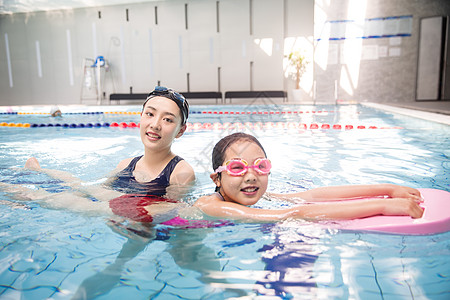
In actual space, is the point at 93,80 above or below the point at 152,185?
above

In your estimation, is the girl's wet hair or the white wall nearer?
the girl's wet hair

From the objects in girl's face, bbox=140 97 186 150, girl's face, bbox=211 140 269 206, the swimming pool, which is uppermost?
girl's face, bbox=140 97 186 150

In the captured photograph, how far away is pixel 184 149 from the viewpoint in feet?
16.8

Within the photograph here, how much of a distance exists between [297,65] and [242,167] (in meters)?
13.7

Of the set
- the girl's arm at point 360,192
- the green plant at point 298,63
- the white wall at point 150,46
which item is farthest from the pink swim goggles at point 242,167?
the white wall at point 150,46

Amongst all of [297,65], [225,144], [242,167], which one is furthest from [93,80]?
[242,167]

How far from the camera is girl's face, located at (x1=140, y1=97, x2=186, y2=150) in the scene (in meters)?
2.43

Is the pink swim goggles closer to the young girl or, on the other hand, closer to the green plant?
the young girl

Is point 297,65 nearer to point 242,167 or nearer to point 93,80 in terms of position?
point 93,80

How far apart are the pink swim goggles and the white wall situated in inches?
569

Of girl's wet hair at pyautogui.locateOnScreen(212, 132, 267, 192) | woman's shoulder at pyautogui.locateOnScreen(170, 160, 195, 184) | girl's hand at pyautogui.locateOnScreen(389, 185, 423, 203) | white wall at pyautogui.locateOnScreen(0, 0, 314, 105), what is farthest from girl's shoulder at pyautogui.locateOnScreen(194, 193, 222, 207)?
white wall at pyautogui.locateOnScreen(0, 0, 314, 105)

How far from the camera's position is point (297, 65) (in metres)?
14.8

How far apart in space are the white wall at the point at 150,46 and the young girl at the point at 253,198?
47.2ft

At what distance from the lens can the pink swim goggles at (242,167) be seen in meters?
1.88
